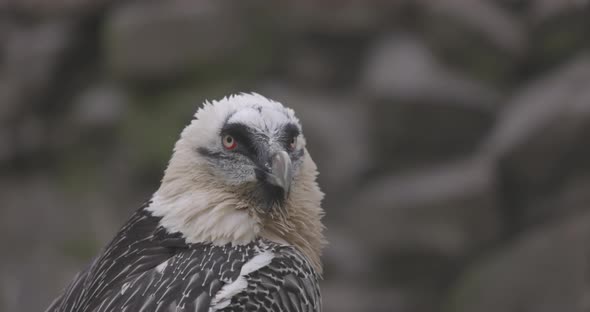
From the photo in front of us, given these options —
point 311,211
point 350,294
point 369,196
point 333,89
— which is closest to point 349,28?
point 333,89

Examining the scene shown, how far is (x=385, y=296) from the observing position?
6.44 metres

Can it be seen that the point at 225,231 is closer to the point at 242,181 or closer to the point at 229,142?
the point at 242,181

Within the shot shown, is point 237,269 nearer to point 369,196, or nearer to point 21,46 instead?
point 369,196

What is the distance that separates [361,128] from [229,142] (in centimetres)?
374

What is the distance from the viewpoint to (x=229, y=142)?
9.65 ft

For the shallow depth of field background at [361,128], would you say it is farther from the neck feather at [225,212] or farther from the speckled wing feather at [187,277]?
the speckled wing feather at [187,277]

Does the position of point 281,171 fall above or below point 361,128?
below

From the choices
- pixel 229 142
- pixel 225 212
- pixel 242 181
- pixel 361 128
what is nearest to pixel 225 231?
pixel 225 212

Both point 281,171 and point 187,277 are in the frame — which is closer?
point 187,277

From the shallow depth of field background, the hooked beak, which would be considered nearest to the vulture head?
the hooked beak

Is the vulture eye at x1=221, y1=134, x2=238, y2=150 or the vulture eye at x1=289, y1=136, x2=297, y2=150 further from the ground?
the vulture eye at x1=289, y1=136, x2=297, y2=150

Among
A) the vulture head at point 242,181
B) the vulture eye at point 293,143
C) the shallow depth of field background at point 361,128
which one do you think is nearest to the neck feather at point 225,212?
the vulture head at point 242,181

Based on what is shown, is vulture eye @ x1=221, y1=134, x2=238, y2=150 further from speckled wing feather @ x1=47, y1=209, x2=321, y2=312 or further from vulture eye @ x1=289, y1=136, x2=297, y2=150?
speckled wing feather @ x1=47, y1=209, x2=321, y2=312

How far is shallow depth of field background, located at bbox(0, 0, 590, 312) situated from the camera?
596 centimetres
